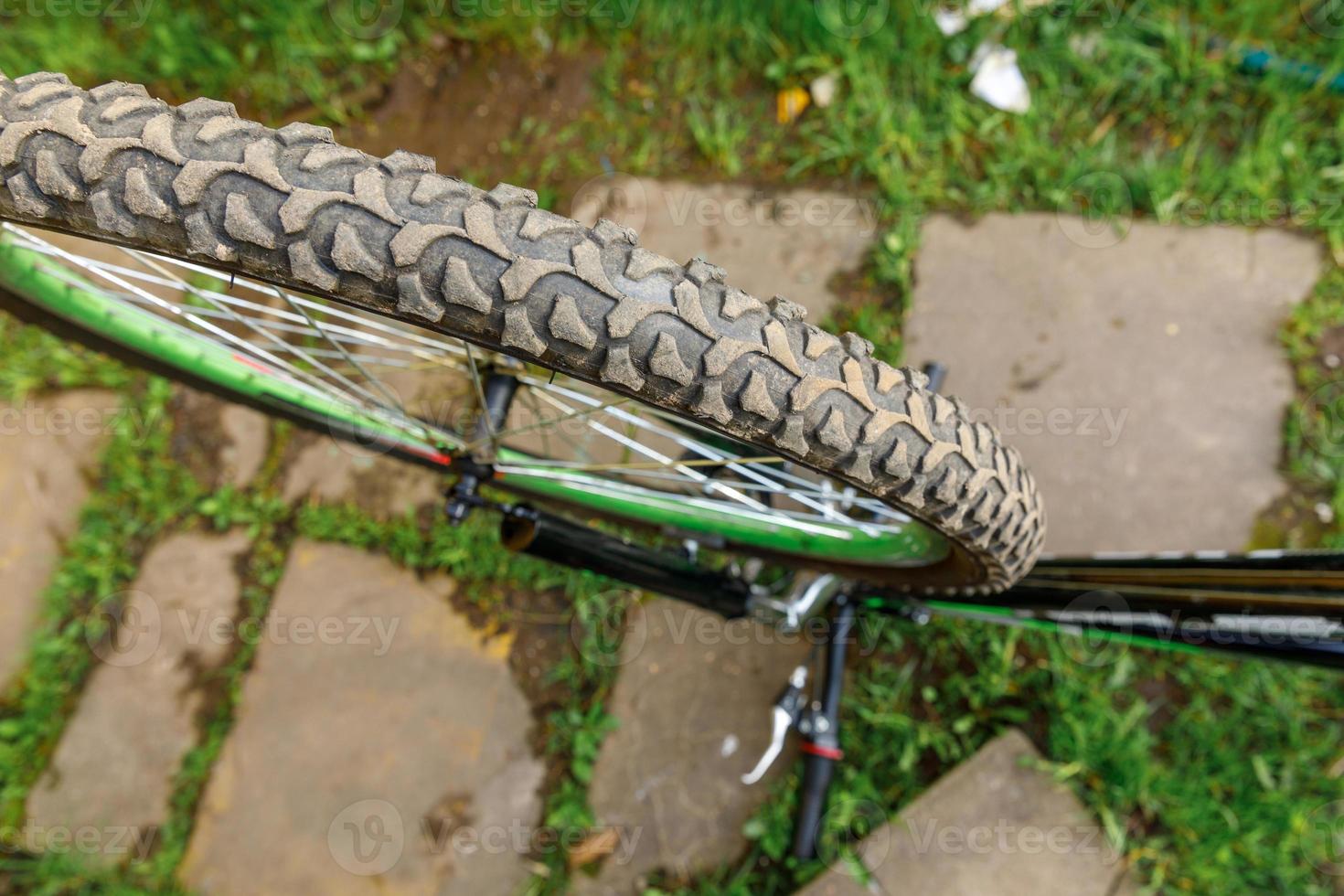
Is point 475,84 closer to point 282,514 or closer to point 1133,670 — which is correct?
point 282,514

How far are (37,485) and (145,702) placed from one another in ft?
2.43

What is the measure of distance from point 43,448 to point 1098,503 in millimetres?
2906

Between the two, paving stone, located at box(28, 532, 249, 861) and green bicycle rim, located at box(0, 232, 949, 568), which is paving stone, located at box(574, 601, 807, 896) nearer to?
green bicycle rim, located at box(0, 232, 949, 568)

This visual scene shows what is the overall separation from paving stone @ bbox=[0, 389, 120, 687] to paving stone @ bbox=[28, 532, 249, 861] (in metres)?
0.29

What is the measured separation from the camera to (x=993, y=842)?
6.06ft

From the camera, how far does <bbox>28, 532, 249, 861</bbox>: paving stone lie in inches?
82.4

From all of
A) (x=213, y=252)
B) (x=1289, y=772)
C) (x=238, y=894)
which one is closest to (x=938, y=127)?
(x=1289, y=772)

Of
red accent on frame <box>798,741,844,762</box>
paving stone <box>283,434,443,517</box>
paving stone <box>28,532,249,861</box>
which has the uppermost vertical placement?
paving stone <box>283,434,443,517</box>

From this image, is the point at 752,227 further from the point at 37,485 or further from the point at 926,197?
the point at 37,485

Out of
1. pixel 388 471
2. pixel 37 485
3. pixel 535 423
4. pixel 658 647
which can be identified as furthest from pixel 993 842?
pixel 37 485

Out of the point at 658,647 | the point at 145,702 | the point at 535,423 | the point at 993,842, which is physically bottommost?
the point at 145,702

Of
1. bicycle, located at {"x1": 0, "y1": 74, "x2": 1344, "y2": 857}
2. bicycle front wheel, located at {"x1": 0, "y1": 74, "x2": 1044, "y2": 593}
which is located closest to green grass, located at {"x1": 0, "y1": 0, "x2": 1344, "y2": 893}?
bicycle, located at {"x1": 0, "y1": 74, "x2": 1344, "y2": 857}

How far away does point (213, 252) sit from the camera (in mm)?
848

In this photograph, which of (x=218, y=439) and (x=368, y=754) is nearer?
(x=368, y=754)
